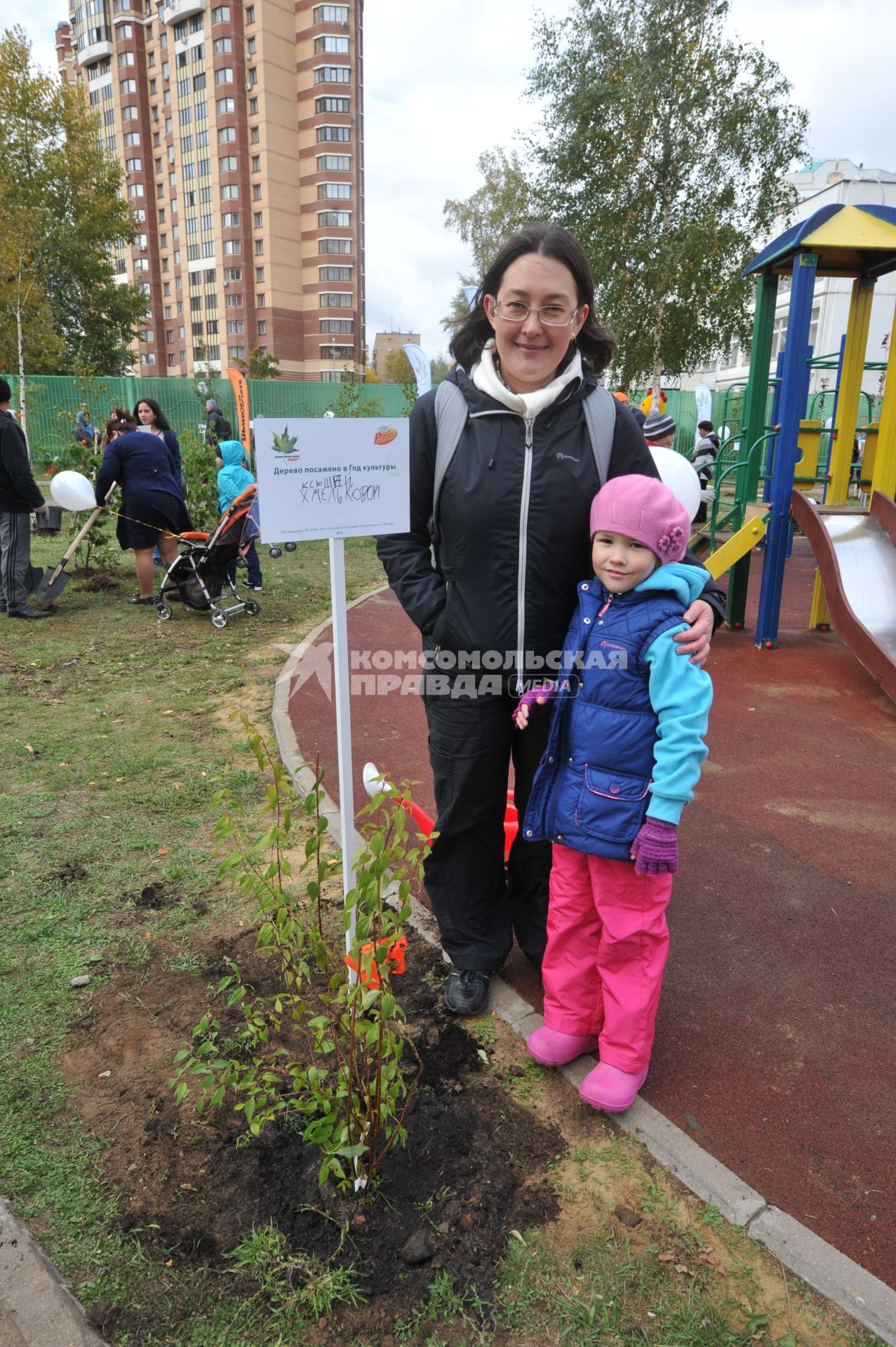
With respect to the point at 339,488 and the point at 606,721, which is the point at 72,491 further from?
the point at 606,721

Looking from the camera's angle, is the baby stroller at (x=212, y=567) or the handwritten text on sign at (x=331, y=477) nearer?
the handwritten text on sign at (x=331, y=477)

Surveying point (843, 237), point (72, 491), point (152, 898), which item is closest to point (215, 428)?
point (72, 491)

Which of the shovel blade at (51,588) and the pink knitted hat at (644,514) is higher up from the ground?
the pink knitted hat at (644,514)

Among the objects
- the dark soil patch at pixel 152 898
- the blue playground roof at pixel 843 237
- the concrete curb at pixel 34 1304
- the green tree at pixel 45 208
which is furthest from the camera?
the green tree at pixel 45 208

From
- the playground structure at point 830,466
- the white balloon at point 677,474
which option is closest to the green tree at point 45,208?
the playground structure at point 830,466

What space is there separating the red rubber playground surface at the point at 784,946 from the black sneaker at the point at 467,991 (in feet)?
0.62

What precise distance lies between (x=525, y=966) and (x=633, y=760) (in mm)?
1145

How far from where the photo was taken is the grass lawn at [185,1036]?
162 centimetres

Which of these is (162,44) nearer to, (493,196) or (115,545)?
(493,196)

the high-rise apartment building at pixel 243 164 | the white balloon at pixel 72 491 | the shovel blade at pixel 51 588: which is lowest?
the shovel blade at pixel 51 588

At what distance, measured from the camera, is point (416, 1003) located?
259 cm

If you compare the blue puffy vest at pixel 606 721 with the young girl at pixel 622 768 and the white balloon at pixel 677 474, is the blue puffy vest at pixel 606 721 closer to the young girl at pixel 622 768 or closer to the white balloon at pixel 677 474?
the young girl at pixel 622 768

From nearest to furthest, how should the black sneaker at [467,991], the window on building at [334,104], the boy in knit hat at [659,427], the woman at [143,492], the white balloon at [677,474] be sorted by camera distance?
the black sneaker at [467,991] < the white balloon at [677,474] < the boy in knit hat at [659,427] < the woman at [143,492] < the window on building at [334,104]

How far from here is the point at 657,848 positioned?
195cm
